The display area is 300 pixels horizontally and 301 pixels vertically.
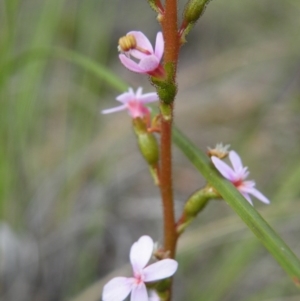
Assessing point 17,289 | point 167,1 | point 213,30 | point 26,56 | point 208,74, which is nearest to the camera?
point 167,1

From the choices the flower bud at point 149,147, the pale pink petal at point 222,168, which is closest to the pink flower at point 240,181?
the pale pink petal at point 222,168

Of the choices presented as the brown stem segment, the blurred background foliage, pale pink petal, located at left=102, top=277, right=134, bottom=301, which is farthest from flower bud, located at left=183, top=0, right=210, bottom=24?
the blurred background foliage

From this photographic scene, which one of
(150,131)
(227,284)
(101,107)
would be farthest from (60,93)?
(150,131)

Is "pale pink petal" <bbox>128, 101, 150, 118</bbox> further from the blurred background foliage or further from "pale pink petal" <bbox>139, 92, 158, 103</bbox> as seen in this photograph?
the blurred background foliage

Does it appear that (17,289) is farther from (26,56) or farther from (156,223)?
(26,56)

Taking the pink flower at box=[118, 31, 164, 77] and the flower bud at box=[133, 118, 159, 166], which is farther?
the flower bud at box=[133, 118, 159, 166]

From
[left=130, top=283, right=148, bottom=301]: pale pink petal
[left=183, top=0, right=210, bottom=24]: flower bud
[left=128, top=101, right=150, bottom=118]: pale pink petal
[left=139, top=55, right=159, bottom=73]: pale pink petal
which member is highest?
[left=183, top=0, right=210, bottom=24]: flower bud

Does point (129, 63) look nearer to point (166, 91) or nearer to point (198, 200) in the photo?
point (166, 91)
